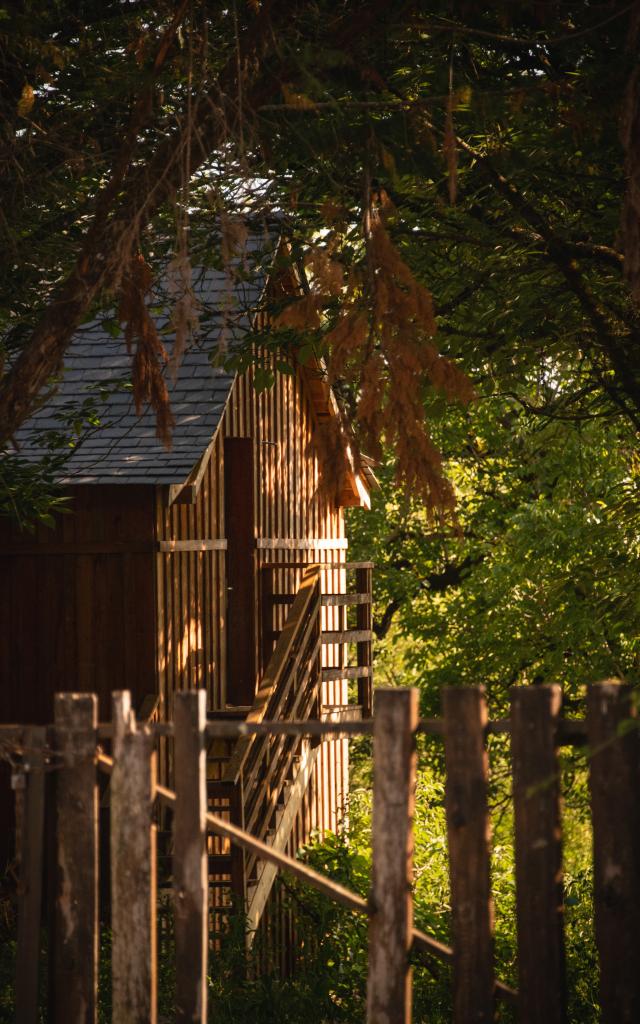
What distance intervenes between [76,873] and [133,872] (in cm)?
29

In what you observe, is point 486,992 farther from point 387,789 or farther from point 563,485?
point 563,485

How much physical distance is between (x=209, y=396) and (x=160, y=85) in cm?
428

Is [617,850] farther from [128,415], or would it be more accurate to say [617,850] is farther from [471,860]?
[128,415]

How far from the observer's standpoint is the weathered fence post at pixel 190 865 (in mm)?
4828

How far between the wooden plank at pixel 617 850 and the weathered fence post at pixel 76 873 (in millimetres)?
2034

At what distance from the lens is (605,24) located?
272 inches

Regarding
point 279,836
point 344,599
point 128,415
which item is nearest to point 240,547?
point 344,599

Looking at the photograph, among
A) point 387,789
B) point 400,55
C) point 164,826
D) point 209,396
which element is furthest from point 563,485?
point 387,789

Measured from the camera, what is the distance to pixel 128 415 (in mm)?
12391

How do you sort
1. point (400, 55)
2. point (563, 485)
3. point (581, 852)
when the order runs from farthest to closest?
point (581, 852)
point (563, 485)
point (400, 55)

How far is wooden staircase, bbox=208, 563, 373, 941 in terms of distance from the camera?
10.2 m

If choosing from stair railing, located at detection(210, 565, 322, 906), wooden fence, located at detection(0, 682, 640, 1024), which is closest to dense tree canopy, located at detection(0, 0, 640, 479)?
wooden fence, located at detection(0, 682, 640, 1024)

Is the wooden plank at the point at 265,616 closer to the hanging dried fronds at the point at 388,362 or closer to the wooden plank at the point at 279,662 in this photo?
the wooden plank at the point at 279,662

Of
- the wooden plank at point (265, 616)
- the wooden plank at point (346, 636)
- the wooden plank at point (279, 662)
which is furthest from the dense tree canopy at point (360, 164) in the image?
the wooden plank at point (265, 616)
